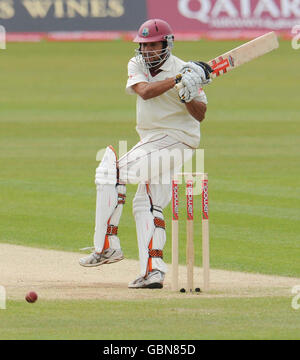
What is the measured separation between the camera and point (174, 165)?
8.59 m

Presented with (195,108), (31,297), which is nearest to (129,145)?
(195,108)

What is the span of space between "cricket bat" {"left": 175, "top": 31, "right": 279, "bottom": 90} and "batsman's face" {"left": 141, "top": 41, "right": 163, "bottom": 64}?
0.41m

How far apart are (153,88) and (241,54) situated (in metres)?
0.81

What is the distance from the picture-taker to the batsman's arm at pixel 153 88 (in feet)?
26.7

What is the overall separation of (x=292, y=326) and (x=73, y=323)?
138cm

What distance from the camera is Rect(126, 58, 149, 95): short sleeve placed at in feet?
27.6

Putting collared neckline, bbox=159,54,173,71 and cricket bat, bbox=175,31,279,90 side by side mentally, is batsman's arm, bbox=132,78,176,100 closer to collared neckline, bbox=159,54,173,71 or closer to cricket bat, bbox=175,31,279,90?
collared neckline, bbox=159,54,173,71

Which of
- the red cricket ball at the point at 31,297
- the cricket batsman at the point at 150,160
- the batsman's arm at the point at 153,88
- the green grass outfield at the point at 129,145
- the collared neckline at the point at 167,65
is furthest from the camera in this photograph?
the collared neckline at the point at 167,65

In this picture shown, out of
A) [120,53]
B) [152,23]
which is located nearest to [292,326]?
[152,23]

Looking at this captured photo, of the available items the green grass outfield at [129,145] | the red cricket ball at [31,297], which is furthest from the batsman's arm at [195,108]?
the red cricket ball at [31,297]

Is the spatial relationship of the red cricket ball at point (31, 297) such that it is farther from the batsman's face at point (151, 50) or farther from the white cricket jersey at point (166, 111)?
the batsman's face at point (151, 50)

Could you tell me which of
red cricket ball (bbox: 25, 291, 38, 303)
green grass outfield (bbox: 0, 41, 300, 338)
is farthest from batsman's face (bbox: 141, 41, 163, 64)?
red cricket ball (bbox: 25, 291, 38, 303)

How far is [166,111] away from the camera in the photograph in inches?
335
